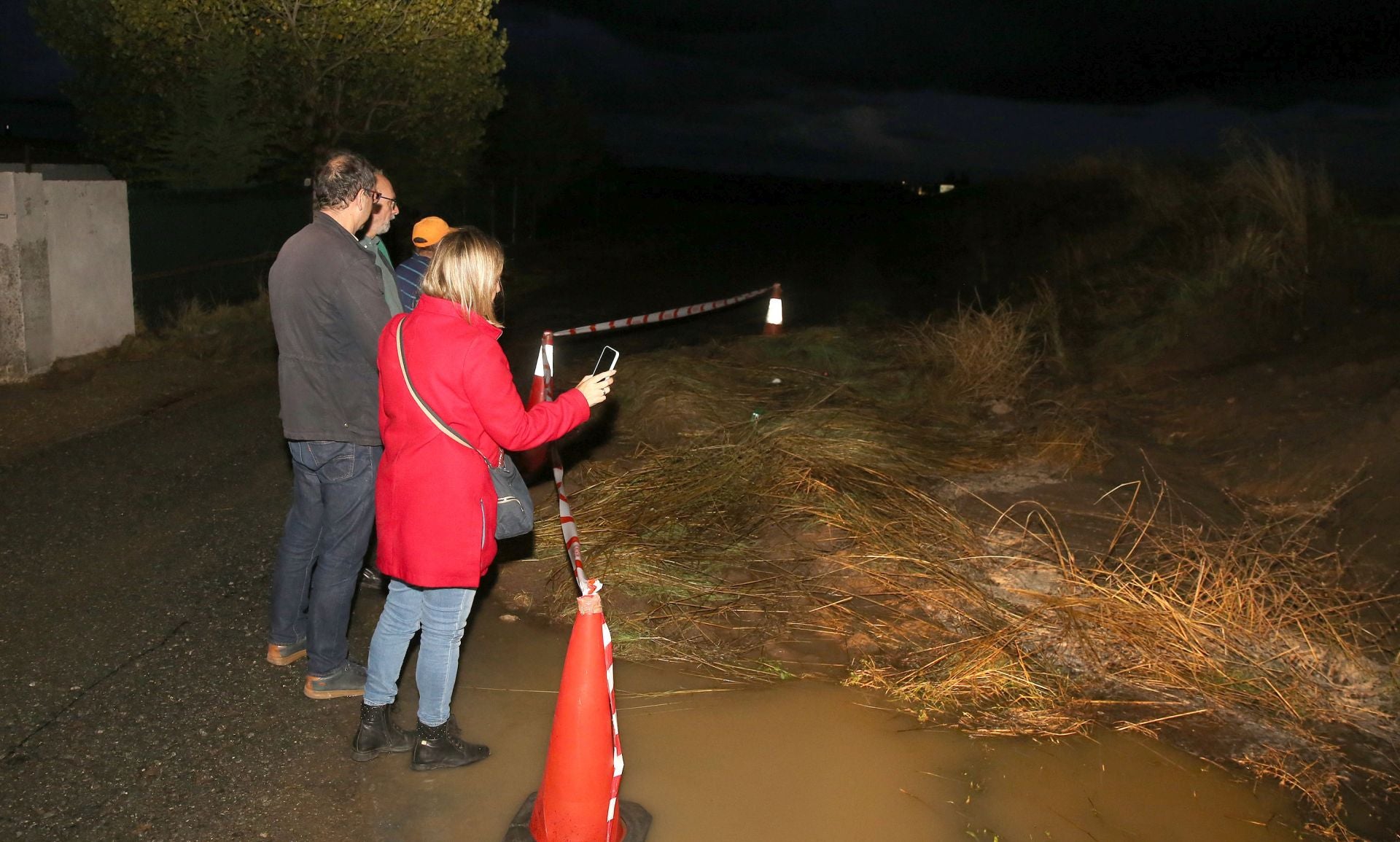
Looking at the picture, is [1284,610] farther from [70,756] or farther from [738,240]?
[738,240]

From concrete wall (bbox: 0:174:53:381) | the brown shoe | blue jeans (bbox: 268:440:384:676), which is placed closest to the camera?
blue jeans (bbox: 268:440:384:676)

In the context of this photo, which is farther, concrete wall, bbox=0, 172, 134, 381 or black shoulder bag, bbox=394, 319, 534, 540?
concrete wall, bbox=0, 172, 134, 381

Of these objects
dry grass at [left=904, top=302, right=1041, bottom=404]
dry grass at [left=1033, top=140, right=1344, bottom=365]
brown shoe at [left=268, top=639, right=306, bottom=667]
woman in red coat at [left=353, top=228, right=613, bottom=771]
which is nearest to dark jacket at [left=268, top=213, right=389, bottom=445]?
woman in red coat at [left=353, top=228, right=613, bottom=771]

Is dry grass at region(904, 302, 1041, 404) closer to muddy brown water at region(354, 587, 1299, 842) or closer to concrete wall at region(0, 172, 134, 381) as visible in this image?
muddy brown water at region(354, 587, 1299, 842)

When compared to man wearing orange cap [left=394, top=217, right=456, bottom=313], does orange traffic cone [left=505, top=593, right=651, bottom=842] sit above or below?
below

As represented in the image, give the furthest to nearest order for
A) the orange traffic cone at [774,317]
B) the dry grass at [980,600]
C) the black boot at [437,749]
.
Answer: the orange traffic cone at [774,317], the dry grass at [980,600], the black boot at [437,749]

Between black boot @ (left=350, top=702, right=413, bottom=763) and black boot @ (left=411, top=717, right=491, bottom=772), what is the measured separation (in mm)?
97

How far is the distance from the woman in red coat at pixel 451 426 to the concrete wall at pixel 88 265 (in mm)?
7555

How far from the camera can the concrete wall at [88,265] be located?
9.22m

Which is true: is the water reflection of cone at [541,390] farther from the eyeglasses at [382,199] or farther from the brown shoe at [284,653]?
the brown shoe at [284,653]

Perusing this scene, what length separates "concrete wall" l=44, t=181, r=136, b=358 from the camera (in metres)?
9.22

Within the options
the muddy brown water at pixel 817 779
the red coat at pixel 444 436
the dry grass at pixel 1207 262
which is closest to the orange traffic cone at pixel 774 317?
the dry grass at pixel 1207 262

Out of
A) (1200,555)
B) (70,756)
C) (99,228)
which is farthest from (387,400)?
(99,228)

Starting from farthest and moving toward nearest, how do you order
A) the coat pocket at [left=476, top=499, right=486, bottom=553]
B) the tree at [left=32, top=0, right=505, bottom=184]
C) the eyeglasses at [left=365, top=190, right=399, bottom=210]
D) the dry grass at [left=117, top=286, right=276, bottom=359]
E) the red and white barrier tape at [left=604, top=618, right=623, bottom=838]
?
1. the tree at [left=32, top=0, right=505, bottom=184]
2. the dry grass at [left=117, top=286, right=276, bottom=359]
3. the eyeglasses at [left=365, top=190, right=399, bottom=210]
4. the coat pocket at [left=476, top=499, right=486, bottom=553]
5. the red and white barrier tape at [left=604, top=618, right=623, bottom=838]
